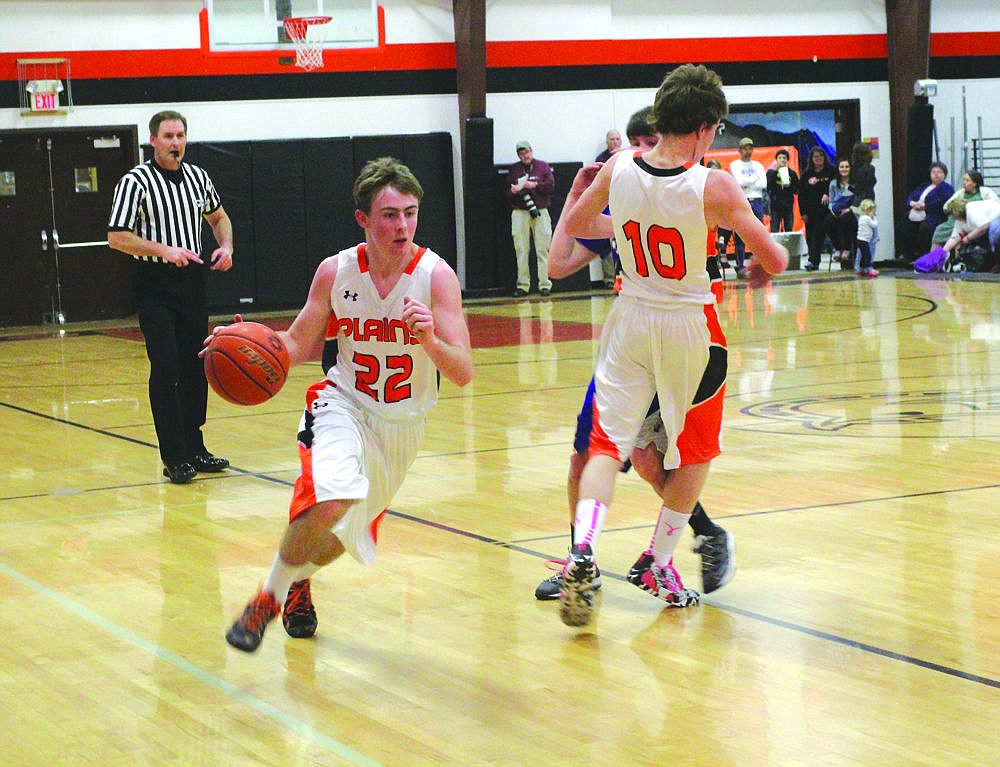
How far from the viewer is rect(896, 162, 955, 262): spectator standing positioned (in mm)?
19297

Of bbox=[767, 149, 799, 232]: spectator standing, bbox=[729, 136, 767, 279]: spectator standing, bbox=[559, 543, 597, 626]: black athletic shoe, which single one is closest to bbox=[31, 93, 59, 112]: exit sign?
→ bbox=[729, 136, 767, 279]: spectator standing

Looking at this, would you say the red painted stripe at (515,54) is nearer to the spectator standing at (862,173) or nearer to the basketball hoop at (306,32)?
the basketball hoop at (306,32)

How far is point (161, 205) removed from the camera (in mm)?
7195

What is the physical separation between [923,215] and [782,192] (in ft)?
6.42

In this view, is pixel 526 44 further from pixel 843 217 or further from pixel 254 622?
pixel 254 622

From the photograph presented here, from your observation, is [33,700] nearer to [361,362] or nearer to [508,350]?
[361,362]

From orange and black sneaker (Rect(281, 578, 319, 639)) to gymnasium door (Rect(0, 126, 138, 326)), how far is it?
532 inches

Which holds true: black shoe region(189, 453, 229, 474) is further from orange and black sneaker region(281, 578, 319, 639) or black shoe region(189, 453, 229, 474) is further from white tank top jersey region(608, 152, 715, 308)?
white tank top jersey region(608, 152, 715, 308)

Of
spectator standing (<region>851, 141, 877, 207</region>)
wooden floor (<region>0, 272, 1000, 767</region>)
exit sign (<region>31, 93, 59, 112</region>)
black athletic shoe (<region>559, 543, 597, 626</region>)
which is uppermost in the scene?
exit sign (<region>31, 93, 59, 112</region>)

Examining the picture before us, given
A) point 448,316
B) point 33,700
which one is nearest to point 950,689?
point 448,316

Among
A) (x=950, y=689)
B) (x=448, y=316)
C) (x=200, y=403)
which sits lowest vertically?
(x=950, y=689)

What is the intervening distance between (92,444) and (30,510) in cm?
190

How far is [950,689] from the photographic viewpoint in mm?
3752

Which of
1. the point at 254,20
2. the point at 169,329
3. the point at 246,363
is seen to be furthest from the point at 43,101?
the point at 246,363
